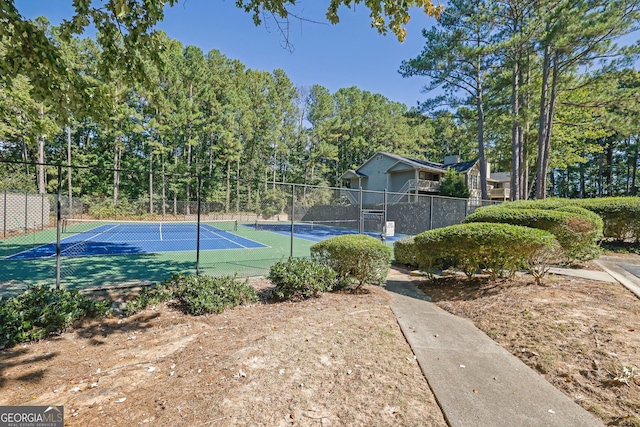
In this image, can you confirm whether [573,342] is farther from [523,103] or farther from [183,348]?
[523,103]

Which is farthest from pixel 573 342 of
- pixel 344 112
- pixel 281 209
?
pixel 344 112

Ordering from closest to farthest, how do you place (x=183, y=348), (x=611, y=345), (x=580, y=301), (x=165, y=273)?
(x=611, y=345)
(x=183, y=348)
(x=580, y=301)
(x=165, y=273)

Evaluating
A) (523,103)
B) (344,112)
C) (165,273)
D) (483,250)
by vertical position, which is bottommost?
(165,273)

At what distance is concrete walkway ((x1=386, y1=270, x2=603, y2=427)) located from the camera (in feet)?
6.37

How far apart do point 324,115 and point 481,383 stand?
122ft

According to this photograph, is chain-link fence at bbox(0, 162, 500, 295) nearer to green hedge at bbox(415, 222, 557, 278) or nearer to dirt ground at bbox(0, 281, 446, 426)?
dirt ground at bbox(0, 281, 446, 426)

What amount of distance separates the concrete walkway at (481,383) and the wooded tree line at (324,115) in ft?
15.1

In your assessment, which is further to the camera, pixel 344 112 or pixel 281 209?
pixel 344 112

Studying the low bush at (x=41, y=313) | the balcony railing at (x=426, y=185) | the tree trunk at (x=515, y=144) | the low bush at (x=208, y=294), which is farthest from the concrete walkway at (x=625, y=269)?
the balcony railing at (x=426, y=185)

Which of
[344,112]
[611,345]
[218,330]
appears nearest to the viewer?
[611,345]

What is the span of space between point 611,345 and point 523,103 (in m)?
16.8

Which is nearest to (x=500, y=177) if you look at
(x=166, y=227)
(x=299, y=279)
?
(x=166, y=227)

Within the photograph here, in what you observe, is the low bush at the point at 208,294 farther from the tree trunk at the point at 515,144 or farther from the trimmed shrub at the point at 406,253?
the tree trunk at the point at 515,144

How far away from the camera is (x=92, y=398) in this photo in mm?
2186
